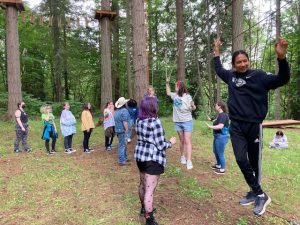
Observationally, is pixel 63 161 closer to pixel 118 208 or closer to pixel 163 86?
pixel 118 208

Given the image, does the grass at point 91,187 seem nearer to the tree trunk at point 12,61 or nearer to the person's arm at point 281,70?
the person's arm at point 281,70

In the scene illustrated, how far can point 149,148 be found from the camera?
14.2ft

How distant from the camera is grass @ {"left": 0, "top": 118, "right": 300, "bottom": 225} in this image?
507 cm

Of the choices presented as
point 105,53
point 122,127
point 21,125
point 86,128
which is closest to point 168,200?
point 122,127

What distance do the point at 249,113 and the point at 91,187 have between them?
3552mm

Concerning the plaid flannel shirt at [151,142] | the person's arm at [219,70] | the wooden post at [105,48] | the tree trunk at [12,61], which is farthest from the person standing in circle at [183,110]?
the tree trunk at [12,61]

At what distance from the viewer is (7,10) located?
44.1ft

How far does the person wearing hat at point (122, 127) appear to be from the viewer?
7246mm

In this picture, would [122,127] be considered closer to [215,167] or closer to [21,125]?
[215,167]

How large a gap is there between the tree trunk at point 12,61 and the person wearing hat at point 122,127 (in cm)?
795

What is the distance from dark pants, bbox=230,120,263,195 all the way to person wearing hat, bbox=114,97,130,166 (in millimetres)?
3448

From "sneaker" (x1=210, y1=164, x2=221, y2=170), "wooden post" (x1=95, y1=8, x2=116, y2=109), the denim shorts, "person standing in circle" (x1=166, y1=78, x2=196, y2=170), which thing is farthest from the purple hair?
"wooden post" (x1=95, y1=8, x2=116, y2=109)

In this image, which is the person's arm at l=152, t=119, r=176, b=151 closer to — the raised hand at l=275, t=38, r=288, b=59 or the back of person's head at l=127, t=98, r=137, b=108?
the raised hand at l=275, t=38, r=288, b=59

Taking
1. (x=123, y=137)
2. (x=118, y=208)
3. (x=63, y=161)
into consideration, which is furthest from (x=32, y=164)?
(x=118, y=208)
